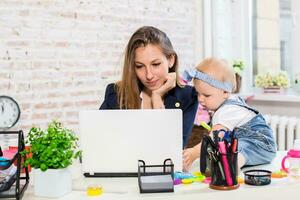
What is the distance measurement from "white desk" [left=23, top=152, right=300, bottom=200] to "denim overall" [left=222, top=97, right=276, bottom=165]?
200 mm

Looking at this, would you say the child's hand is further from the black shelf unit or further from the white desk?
the black shelf unit

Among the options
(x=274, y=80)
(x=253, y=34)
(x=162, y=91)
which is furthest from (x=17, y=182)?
(x=253, y=34)

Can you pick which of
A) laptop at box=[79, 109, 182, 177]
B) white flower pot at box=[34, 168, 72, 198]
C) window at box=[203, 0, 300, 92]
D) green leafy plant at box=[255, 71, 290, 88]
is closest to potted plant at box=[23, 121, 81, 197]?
white flower pot at box=[34, 168, 72, 198]

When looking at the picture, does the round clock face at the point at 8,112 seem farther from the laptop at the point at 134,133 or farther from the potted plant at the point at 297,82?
the potted plant at the point at 297,82

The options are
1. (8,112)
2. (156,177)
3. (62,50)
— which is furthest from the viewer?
(62,50)

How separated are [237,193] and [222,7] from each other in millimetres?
2890

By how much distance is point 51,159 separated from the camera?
1197mm

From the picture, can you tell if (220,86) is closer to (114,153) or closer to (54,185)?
(114,153)

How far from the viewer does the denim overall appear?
1.51 m

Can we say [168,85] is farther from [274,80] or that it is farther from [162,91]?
[274,80]

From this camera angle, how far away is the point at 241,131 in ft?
5.06

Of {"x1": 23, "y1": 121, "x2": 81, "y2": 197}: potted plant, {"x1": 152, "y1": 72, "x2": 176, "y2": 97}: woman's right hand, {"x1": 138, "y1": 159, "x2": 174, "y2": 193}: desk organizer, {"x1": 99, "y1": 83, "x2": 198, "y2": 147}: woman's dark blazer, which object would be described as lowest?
{"x1": 138, "y1": 159, "x2": 174, "y2": 193}: desk organizer

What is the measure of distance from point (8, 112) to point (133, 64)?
1286mm

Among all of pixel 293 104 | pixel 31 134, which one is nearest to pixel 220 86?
pixel 31 134
